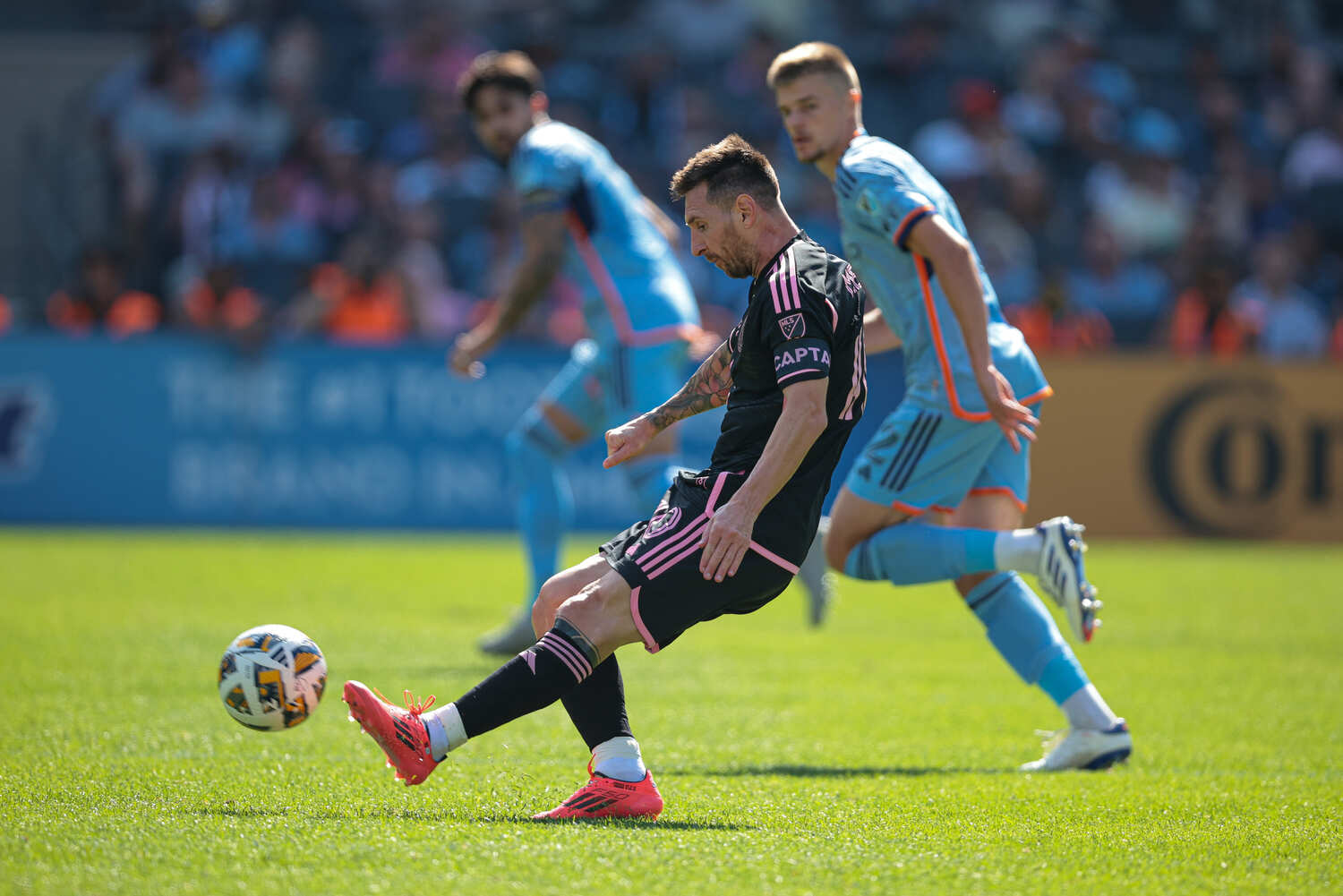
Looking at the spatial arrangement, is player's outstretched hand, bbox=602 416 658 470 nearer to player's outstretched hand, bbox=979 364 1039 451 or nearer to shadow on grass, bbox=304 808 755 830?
shadow on grass, bbox=304 808 755 830

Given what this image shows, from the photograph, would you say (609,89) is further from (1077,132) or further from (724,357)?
(724,357)

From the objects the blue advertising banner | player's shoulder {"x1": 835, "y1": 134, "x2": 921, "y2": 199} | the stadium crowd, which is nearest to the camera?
player's shoulder {"x1": 835, "y1": 134, "x2": 921, "y2": 199}

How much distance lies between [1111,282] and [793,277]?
12857 mm

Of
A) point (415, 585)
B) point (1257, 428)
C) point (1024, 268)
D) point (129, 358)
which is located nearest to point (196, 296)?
point (129, 358)

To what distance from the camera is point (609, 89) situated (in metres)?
18.5

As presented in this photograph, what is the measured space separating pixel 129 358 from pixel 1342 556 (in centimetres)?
1059

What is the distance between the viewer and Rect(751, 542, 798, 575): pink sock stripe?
14.5ft

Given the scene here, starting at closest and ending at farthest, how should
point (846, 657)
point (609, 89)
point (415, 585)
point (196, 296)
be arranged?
point (846, 657) → point (415, 585) → point (196, 296) → point (609, 89)

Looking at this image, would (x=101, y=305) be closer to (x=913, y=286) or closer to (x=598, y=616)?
(x=913, y=286)

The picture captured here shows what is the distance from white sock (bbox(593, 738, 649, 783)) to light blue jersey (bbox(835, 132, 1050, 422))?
6.01 ft

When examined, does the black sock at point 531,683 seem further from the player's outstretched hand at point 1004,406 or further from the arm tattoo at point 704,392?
the player's outstretched hand at point 1004,406

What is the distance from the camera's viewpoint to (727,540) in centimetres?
432

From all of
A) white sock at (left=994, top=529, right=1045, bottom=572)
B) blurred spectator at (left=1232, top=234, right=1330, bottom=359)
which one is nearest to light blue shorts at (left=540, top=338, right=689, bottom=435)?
white sock at (left=994, top=529, right=1045, bottom=572)

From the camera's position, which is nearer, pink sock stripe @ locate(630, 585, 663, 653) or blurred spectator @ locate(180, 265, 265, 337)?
pink sock stripe @ locate(630, 585, 663, 653)
